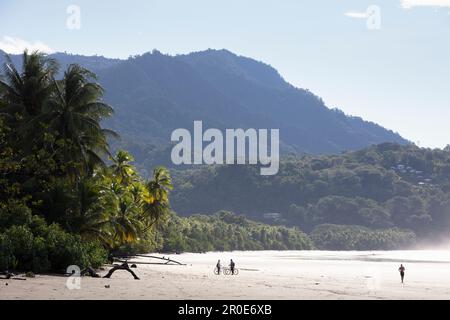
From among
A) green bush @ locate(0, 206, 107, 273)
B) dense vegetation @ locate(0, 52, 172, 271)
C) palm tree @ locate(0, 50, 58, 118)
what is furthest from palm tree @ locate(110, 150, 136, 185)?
green bush @ locate(0, 206, 107, 273)

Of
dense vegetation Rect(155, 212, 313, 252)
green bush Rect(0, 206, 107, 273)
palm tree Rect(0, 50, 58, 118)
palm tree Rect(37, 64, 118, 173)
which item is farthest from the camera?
dense vegetation Rect(155, 212, 313, 252)

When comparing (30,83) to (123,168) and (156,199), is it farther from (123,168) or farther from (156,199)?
(156,199)

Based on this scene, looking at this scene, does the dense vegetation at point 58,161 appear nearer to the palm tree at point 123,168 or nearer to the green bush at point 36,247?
the green bush at point 36,247

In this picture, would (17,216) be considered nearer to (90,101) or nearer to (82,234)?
(82,234)

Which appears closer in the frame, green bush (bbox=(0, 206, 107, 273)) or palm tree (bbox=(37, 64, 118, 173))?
green bush (bbox=(0, 206, 107, 273))

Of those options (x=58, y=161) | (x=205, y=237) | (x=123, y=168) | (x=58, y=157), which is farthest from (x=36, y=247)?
(x=205, y=237)

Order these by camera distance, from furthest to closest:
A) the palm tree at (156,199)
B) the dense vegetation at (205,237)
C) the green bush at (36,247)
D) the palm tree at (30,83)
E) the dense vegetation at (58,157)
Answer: the dense vegetation at (205,237), the palm tree at (156,199), the palm tree at (30,83), the dense vegetation at (58,157), the green bush at (36,247)

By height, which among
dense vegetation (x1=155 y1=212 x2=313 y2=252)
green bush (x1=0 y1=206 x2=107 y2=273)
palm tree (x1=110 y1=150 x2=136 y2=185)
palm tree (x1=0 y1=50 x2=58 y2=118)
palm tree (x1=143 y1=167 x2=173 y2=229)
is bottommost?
dense vegetation (x1=155 y1=212 x2=313 y2=252)

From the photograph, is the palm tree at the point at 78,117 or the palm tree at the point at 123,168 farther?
the palm tree at the point at 123,168

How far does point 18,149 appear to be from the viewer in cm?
4309

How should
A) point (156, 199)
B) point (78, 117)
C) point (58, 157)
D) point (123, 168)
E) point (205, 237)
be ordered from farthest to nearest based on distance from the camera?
point (205, 237)
point (156, 199)
point (123, 168)
point (78, 117)
point (58, 157)

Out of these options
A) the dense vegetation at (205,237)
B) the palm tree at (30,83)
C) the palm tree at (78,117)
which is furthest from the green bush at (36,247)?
the dense vegetation at (205,237)

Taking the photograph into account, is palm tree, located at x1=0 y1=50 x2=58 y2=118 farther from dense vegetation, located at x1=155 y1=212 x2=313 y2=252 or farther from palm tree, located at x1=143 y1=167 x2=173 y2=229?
dense vegetation, located at x1=155 y1=212 x2=313 y2=252
